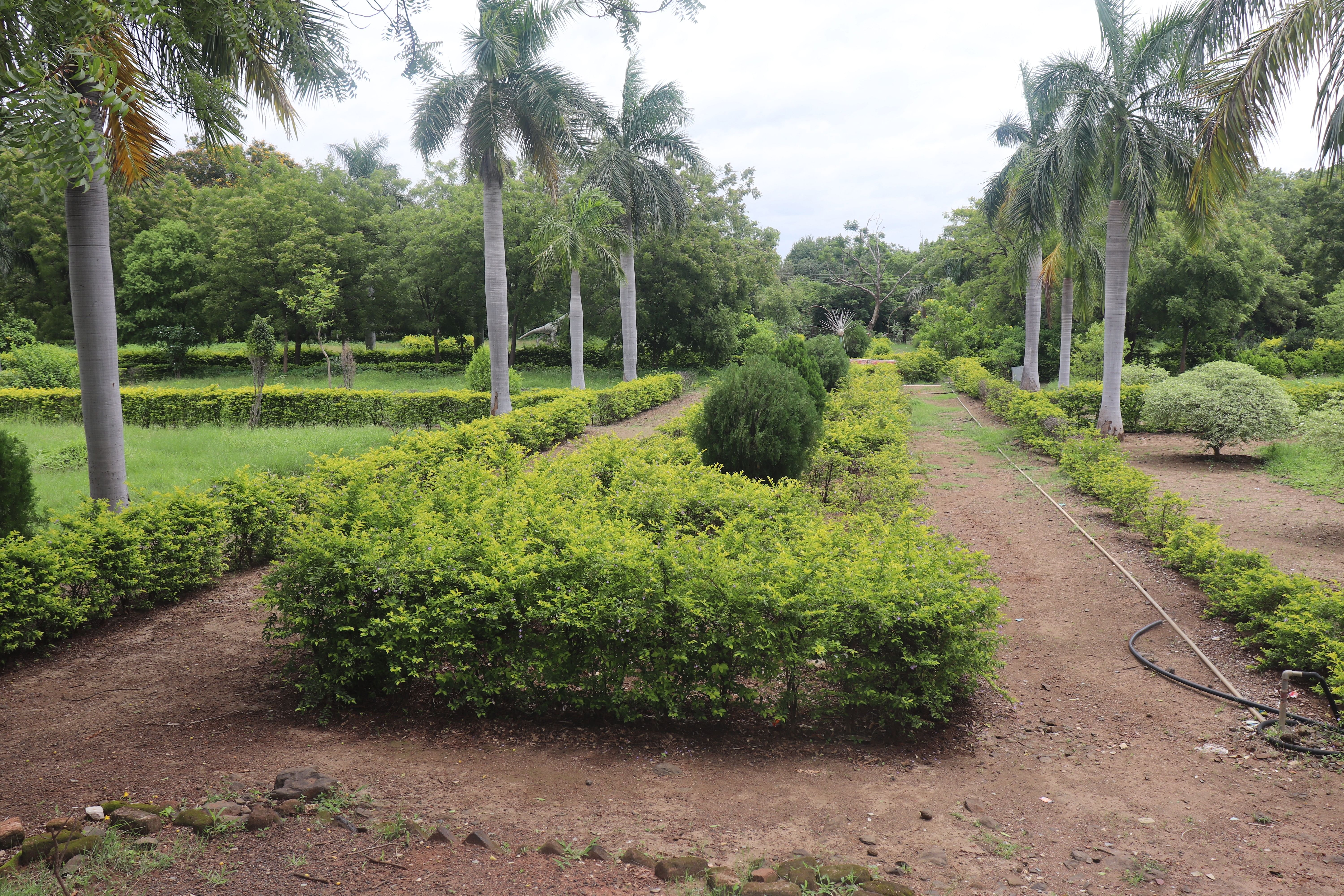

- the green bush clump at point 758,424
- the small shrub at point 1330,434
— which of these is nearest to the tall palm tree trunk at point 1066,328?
the small shrub at point 1330,434

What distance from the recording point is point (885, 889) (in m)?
2.63

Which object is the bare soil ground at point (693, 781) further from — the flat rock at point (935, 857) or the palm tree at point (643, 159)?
the palm tree at point (643, 159)

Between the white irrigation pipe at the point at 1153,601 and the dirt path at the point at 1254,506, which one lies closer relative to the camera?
the white irrigation pipe at the point at 1153,601

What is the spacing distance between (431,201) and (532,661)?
3889cm

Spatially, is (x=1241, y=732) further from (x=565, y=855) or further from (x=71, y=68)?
(x=71, y=68)

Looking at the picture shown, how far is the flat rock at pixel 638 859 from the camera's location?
280cm

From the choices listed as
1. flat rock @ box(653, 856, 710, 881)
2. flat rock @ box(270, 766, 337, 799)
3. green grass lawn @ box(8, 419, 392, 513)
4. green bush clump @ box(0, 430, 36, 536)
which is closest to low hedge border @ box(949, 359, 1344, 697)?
flat rock @ box(653, 856, 710, 881)

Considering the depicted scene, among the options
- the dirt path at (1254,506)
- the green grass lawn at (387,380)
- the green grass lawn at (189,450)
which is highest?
the green grass lawn at (387,380)

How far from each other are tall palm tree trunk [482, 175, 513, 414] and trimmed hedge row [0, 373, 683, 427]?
7.13 ft

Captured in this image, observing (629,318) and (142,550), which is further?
(629,318)

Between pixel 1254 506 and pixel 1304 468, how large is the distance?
11.4 ft

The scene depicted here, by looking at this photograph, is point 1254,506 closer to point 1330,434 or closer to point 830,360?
point 1330,434

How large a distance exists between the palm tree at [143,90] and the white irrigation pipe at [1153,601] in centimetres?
726

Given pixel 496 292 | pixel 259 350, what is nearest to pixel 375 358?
pixel 259 350
